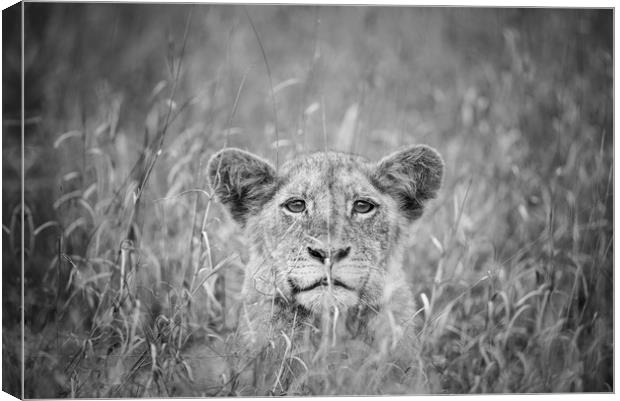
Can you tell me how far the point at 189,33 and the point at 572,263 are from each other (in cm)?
300

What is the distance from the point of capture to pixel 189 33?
19.4ft

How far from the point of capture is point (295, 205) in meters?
5.04

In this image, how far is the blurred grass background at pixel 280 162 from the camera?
5.18 meters

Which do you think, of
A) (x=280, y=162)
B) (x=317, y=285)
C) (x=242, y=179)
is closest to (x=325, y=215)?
(x=317, y=285)

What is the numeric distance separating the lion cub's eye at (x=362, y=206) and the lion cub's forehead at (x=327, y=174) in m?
0.07

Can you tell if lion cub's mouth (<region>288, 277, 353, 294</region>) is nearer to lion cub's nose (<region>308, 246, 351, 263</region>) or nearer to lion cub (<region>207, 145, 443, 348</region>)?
lion cub (<region>207, 145, 443, 348</region>)

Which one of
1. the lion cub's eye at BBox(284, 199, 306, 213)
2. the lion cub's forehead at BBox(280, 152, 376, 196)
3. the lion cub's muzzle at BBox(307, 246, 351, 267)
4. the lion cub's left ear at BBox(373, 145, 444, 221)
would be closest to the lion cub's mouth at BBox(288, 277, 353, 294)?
the lion cub's muzzle at BBox(307, 246, 351, 267)

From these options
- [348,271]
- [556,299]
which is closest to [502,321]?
[556,299]

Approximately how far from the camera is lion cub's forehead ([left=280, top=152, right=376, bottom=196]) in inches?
198

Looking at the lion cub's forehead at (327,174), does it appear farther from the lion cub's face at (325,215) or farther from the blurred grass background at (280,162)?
the blurred grass background at (280,162)

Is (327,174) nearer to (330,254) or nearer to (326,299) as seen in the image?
(330,254)

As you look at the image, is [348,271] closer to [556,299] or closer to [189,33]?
[556,299]

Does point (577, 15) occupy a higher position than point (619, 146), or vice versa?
point (577, 15)

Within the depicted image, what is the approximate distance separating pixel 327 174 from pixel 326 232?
39 cm
